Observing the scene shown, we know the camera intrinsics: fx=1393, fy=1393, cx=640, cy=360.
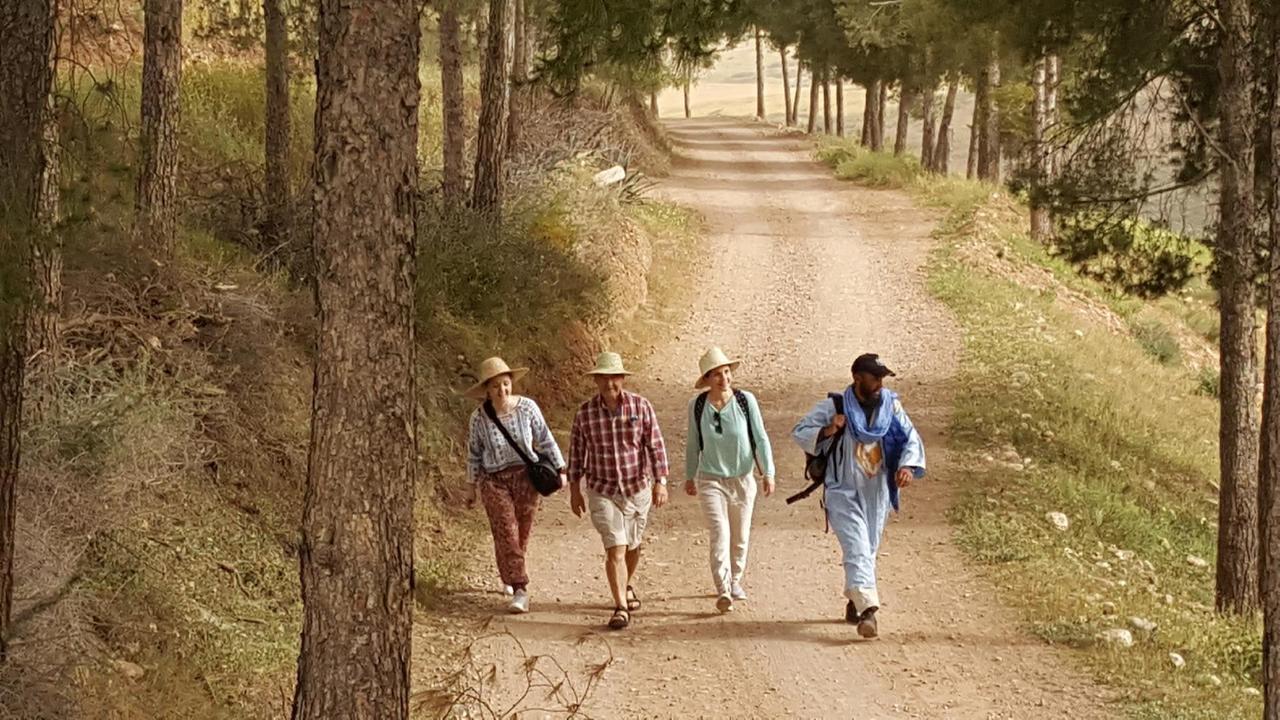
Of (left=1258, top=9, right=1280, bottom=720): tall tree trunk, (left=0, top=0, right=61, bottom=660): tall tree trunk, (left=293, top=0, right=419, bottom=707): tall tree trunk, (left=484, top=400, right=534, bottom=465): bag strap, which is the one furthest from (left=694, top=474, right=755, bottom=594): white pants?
(left=0, top=0, right=61, bottom=660): tall tree trunk

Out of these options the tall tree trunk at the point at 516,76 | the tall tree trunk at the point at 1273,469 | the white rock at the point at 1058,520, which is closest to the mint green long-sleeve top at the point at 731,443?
the tall tree trunk at the point at 1273,469

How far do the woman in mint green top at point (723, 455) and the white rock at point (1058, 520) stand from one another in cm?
383

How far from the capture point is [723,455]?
31.8 feet

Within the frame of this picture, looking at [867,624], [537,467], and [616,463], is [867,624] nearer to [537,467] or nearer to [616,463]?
[616,463]

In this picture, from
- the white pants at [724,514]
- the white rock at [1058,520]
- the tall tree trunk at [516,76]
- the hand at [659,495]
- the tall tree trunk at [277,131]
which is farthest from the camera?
the tall tree trunk at [516,76]

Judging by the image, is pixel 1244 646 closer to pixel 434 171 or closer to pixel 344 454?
pixel 344 454

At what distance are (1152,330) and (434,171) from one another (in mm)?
14080

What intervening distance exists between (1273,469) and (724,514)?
3.96 metres

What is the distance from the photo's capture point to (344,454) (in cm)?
560

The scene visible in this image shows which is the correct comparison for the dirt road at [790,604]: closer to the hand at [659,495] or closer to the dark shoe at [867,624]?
the dark shoe at [867,624]

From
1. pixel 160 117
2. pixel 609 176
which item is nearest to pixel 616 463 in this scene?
pixel 160 117

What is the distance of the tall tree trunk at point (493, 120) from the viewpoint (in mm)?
15516

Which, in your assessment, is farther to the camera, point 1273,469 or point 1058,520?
point 1058,520

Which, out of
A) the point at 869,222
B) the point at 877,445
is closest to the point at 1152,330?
the point at 869,222
